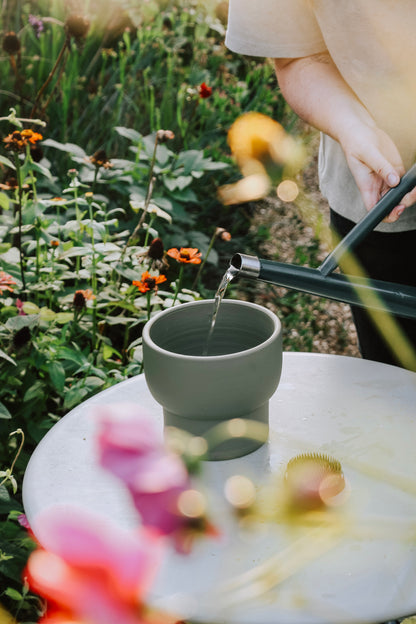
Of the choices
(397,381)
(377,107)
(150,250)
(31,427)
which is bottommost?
(31,427)

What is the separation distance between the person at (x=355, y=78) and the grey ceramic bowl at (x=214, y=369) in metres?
0.26

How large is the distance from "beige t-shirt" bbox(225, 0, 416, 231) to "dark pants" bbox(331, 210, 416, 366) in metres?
0.05

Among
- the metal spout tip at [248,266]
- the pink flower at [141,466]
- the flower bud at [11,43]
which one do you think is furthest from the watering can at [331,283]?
the flower bud at [11,43]

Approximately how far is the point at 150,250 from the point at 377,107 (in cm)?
57

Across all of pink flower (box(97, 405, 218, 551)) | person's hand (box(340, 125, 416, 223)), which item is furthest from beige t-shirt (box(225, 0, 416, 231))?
pink flower (box(97, 405, 218, 551))

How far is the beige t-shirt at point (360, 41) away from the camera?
965mm

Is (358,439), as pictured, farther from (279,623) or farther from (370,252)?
(370,252)

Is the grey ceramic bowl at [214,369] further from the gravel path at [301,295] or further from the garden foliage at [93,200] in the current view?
the gravel path at [301,295]

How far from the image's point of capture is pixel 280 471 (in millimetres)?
727

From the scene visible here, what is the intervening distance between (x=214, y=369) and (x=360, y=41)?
1.96 ft

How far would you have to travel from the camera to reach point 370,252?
119cm

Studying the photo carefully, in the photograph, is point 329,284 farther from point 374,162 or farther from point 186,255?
point 186,255

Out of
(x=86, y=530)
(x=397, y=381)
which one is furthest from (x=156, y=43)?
(x=86, y=530)

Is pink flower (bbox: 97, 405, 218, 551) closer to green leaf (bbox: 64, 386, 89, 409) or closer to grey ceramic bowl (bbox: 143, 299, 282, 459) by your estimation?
grey ceramic bowl (bbox: 143, 299, 282, 459)
